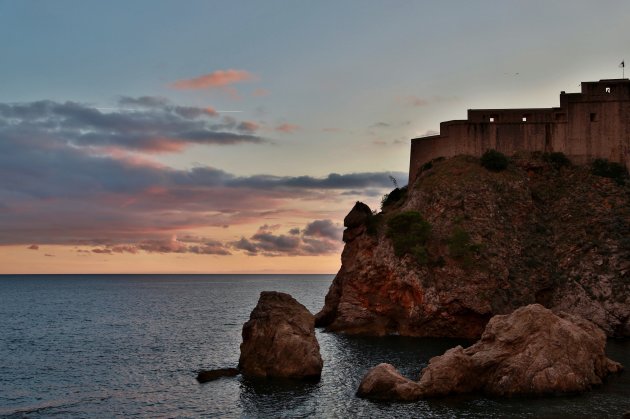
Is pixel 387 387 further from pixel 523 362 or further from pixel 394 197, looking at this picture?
pixel 394 197

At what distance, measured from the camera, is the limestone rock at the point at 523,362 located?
133 ft

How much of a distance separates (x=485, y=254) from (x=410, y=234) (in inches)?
345

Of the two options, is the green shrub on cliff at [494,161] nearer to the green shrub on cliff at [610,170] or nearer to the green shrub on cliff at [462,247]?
the green shrub on cliff at [610,170]

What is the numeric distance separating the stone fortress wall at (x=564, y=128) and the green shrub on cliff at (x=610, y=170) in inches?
52.6

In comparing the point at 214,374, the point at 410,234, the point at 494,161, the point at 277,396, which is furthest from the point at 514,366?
the point at 494,161

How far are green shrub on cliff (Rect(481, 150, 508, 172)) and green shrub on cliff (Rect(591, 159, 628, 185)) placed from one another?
37.3 ft

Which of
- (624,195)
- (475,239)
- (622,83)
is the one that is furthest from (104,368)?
(622,83)

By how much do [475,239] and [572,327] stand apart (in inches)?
1085

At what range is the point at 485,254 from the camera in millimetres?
69500

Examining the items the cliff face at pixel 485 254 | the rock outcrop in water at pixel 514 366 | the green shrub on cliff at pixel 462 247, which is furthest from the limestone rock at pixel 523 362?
the green shrub on cliff at pixel 462 247

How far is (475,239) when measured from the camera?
7125cm

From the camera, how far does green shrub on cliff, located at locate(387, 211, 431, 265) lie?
70.1 metres

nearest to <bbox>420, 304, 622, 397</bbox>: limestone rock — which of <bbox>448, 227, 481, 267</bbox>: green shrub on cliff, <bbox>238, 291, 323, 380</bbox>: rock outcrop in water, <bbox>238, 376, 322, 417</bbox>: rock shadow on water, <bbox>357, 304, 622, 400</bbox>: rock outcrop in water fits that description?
<bbox>357, 304, 622, 400</bbox>: rock outcrop in water

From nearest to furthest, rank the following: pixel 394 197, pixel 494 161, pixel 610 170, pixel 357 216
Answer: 1. pixel 610 170
2. pixel 357 216
3. pixel 494 161
4. pixel 394 197
